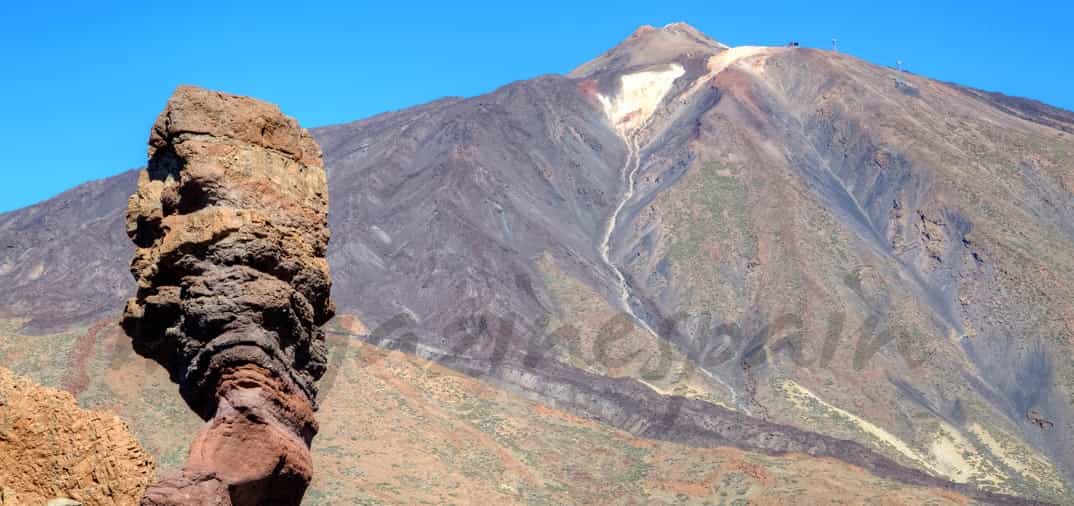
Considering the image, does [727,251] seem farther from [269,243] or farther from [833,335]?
[269,243]

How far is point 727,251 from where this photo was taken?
284ft

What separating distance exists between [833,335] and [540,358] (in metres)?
23.6

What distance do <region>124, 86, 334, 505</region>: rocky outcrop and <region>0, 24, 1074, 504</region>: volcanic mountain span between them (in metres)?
22.6

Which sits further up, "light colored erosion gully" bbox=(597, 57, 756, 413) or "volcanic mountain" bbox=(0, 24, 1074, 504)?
"light colored erosion gully" bbox=(597, 57, 756, 413)

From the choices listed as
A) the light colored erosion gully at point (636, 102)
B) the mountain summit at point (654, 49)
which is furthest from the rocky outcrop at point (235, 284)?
the mountain summit at point (654, 49)

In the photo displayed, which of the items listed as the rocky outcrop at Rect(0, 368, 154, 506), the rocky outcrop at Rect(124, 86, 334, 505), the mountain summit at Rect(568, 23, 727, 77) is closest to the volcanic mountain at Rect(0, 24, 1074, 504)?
the mountain summit at Rect(568, 23, 727, 77)

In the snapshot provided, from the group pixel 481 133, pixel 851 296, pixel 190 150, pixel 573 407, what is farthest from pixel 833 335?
pixel 190 150

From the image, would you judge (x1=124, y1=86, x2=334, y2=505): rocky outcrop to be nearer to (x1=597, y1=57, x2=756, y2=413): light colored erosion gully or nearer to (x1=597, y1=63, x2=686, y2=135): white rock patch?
(x1=597, y1=57, x2=756, y2=413): light colored erosion gully

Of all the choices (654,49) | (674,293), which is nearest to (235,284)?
(674,293)

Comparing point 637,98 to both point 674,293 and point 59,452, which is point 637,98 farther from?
point 59,452

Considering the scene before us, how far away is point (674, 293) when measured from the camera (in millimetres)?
82625

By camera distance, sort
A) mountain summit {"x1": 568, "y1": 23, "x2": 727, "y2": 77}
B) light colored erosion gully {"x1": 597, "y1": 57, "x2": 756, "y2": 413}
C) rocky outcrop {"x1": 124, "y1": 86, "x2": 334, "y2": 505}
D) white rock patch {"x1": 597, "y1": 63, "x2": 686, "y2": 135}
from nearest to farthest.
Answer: rocky outcrop {"x1": 124, "y1": 86, "x2": 334, "y2": 505}, light colored erosion gully {"x1": 597, "y1": 57, "x2": 756, "y2": 413}, white rock patch {"x1": 597, "y1": 63, "x2": 686, "y2": 135}, mountain summit {"x1": 568, "y1": 23, "x2": 727, "y2": 77}

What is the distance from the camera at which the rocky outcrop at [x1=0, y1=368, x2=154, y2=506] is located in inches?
308

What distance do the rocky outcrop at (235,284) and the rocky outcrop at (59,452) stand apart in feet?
1.22
